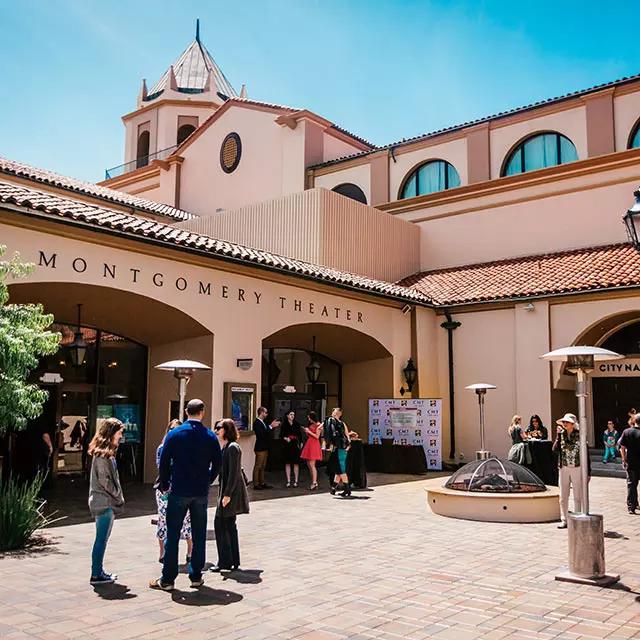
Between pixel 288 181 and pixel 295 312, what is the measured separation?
36.1 feet

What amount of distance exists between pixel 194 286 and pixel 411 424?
7.13 m

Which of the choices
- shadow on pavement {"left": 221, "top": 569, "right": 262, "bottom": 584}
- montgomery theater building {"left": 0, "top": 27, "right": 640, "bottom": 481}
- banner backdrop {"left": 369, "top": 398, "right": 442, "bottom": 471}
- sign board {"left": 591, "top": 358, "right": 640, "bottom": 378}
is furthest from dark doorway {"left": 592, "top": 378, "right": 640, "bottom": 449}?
shadow on pavement {"left": 221, "top": 569, "right": 262, "bottom": 584}

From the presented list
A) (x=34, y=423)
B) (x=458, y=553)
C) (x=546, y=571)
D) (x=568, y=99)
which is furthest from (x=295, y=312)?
(x=568, y=99)

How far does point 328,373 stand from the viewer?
21500 millimetres

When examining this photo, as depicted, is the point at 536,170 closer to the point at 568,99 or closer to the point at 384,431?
the point at 568,99

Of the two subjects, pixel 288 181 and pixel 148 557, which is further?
pixel 288 181

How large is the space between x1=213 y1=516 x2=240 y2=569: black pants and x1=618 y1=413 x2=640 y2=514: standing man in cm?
709

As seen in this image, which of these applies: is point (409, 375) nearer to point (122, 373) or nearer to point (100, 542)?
point (122, 373)

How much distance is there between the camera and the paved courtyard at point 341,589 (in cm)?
563

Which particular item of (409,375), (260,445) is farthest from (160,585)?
(409,375)

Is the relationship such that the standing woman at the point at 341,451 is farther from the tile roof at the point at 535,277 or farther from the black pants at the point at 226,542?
the tile roof at the point at 535,277

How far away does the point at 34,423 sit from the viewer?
577 inches

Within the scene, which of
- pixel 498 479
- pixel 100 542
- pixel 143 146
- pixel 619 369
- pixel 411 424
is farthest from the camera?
pixel 143 146

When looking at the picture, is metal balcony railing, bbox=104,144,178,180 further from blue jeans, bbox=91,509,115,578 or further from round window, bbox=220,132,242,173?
blue jeans, bbox=91,509,115,578
